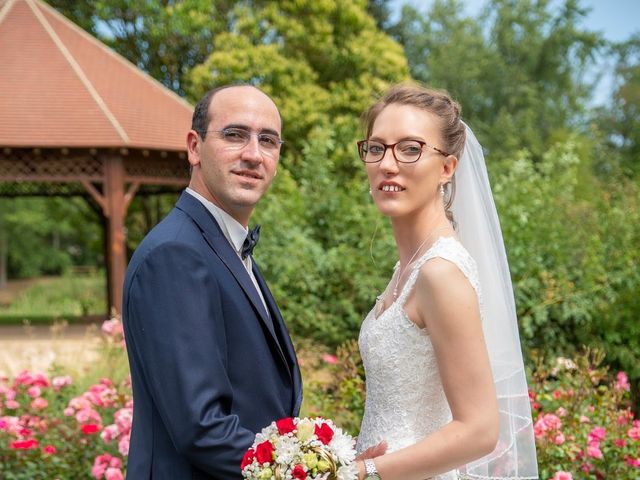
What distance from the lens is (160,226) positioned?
7.00 feet

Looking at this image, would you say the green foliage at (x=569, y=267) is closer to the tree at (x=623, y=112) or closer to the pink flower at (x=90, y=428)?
the pink flower at (x=90, y=428)

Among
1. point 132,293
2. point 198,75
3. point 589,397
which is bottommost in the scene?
point 589,397

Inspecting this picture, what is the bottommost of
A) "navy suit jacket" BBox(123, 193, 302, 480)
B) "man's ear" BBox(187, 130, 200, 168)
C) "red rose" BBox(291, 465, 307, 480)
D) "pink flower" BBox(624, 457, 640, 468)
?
"pink flower" BBox(624, 457, 640, 468)

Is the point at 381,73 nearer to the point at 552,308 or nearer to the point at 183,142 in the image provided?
the point at 183,142

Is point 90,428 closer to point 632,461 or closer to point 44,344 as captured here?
point 632,461

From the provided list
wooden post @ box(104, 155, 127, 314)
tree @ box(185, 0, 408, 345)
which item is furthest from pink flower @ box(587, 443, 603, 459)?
wooden post @ box(104, 155, 127, 314)

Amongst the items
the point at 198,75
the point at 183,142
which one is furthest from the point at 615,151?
the point at 183,142

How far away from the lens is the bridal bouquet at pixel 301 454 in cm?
183

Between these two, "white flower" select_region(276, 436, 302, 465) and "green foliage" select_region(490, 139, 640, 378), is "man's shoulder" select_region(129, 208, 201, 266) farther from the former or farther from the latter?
"green foliage" select_region(490, 139, 640, 378)

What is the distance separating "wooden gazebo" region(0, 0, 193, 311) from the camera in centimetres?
1377

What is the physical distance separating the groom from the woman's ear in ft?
1.72

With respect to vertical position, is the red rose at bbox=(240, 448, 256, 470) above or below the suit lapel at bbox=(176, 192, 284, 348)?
below

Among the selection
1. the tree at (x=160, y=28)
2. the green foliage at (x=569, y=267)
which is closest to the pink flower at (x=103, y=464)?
the green foliage at (x=569, y=267)

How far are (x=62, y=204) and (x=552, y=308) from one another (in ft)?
71.7
